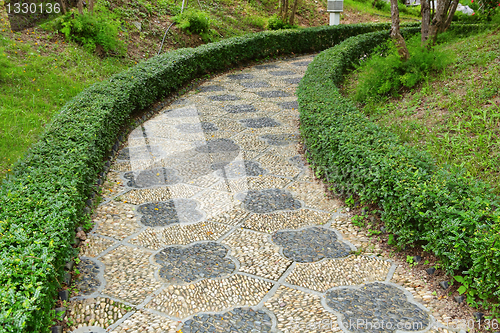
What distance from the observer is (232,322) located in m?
2.74

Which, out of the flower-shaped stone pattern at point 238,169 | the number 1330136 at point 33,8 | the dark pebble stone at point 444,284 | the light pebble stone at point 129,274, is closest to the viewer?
the dark pebble stone at point 444,284

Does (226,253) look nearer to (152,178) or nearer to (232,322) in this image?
(232,322)

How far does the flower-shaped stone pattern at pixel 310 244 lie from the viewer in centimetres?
349

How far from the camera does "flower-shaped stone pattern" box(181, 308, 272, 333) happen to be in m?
2.67

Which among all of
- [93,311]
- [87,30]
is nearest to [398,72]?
[93,311]

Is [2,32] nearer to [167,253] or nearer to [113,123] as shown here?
[113,123]

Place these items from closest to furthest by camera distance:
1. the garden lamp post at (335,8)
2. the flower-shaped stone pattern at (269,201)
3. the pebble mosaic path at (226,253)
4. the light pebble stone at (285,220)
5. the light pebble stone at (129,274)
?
the pebble mosaic path at (226,253), the light pebble stone at (129,274), the light pebble stone at (285,220), the flower-shaped stone pattern at (269,201), the garden lamp post at (335,8)

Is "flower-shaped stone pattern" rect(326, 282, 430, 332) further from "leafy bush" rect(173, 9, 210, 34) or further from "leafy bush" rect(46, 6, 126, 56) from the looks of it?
"leafy bush" rect(173, 9, 210, 34)

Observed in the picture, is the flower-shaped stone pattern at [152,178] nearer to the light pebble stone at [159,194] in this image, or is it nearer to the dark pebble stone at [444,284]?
the light pebble stone at [159,194]

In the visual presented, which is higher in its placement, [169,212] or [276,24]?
[276,24]

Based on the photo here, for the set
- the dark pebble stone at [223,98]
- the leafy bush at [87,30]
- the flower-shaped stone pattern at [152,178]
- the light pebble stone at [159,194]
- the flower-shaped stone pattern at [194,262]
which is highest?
the leafy bush at [87,30]

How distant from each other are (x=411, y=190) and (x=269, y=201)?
5.52 feet

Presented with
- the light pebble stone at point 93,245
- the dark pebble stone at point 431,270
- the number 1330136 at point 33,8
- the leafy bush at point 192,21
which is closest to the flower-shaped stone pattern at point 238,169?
the light pebble stone at point 93,245

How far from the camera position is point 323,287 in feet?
10.1
